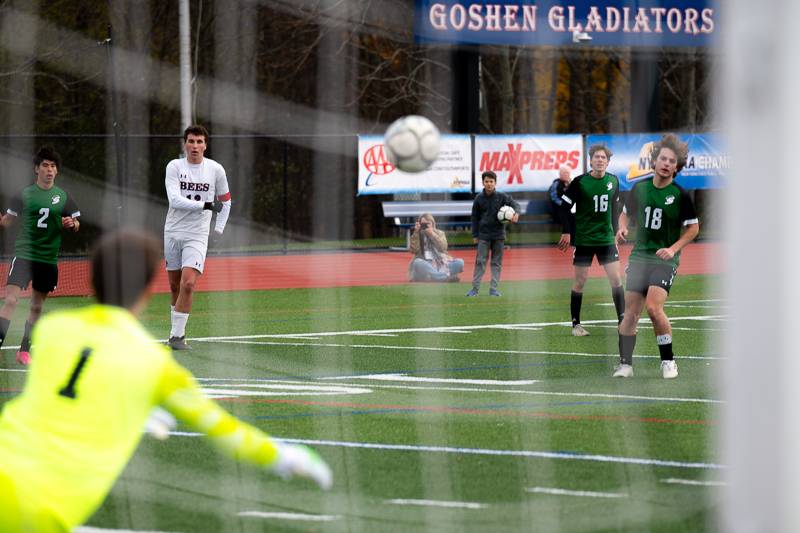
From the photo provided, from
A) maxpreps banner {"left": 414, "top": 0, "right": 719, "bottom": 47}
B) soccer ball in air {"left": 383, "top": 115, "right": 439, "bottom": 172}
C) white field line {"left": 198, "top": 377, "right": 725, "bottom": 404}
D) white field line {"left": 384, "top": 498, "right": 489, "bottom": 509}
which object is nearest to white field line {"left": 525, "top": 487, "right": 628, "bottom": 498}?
white field line {"left": 384, "top": 498, "right": 489, "bottom": 509}

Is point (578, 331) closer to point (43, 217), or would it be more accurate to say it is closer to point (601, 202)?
point (601, 202)

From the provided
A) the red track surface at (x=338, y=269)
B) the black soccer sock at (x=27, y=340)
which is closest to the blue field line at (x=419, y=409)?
the black soccer sock at (x=27, y=340)

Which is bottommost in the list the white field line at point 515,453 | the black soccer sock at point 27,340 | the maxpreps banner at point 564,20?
the white field line at point 515,453

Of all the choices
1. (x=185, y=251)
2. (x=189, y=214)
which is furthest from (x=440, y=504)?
(x=189, y=214)

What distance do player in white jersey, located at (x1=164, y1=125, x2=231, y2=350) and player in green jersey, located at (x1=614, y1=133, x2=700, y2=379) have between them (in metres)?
4.05

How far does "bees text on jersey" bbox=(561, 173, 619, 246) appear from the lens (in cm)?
1388

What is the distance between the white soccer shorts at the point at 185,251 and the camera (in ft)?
43.1

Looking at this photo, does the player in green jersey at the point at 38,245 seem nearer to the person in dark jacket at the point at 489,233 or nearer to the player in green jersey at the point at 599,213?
the player in green jersey at the point at 599,213

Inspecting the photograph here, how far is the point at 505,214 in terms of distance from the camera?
2000 cm

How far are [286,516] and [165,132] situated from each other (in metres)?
25.2

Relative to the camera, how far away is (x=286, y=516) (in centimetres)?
651

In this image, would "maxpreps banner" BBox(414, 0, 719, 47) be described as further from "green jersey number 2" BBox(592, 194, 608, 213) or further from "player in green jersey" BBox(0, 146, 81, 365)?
"player in green jersey" BBox(0, 146, 81, 365)

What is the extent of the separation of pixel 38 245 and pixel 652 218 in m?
5.23

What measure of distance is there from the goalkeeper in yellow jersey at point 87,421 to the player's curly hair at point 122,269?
1 centimetres
